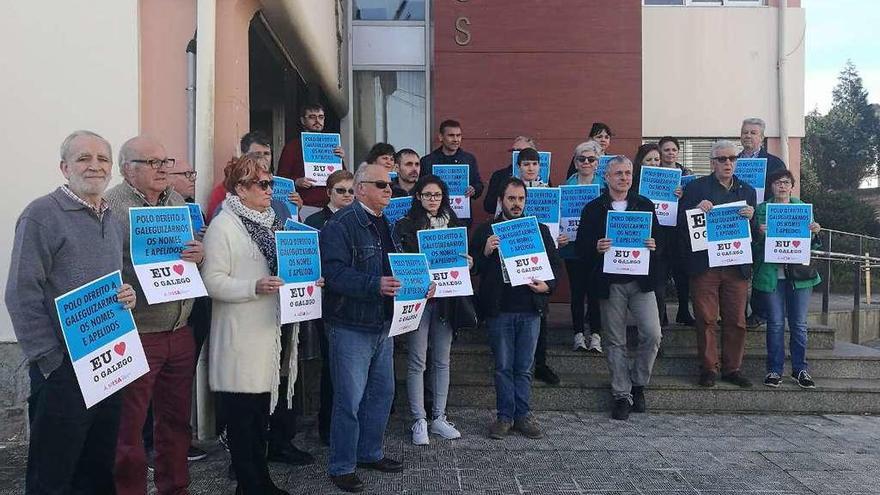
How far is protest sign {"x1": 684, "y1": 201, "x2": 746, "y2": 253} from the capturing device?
6156 mm

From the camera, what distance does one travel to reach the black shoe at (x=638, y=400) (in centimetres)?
619

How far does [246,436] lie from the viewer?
382 centimetres

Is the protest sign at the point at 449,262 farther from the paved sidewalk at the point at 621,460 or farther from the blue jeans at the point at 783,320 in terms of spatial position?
the blue jeans at the point at 783,320

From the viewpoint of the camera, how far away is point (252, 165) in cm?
384

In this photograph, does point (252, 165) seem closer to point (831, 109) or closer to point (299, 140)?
point (299, 140)

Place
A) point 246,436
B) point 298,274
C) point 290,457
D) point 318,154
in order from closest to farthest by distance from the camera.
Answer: point 246,436 → point 298,274 → point 290,457 → point 318,154

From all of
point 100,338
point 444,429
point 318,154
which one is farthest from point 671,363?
point 100,338

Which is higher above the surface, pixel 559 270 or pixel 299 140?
pixel 299 140

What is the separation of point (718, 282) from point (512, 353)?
2.21 m

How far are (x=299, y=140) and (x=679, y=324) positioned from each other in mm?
4518

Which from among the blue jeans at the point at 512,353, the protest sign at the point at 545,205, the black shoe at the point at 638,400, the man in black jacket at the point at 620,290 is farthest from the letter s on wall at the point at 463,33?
the black shoe at the point at 638,400

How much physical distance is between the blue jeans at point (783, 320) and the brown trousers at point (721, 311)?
273 millimetres

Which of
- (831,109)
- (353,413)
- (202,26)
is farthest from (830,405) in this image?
(831,109)

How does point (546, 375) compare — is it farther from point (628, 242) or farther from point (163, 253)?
point (163, 253)
